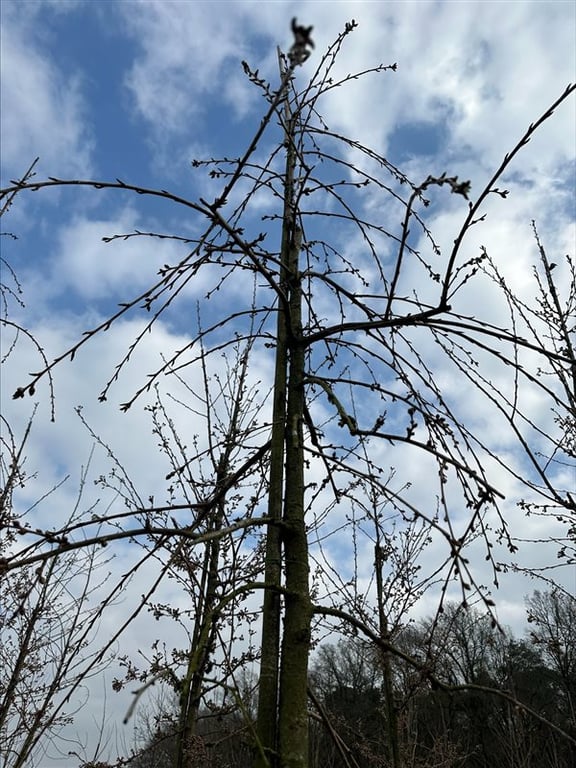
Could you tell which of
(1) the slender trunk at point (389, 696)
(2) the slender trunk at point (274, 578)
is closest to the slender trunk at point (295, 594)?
(2) the slender trunk at point (274, 578)

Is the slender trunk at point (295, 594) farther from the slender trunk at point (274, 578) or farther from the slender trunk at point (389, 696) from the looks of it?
the slender trunk at point (389, 696)

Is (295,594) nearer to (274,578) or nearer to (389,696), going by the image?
(274,578)

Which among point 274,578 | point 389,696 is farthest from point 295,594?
point 389,696

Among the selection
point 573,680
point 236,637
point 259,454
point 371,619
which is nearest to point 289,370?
point 259,454

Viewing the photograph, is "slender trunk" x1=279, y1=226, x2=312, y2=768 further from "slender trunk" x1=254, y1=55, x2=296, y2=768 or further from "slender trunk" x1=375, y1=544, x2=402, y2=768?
"slender trunk" x1=375, y1=544, x2=402, y2=768

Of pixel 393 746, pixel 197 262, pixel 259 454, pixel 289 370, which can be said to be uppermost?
pixel 197 262

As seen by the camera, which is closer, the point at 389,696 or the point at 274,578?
the point at 274,578

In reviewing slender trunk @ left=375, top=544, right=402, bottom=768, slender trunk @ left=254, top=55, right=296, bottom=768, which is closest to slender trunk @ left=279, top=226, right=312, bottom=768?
slender trunk @ left=254, top=55, right=296, bottom=768

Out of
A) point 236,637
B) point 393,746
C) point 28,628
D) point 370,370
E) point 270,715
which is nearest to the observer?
point 270,715

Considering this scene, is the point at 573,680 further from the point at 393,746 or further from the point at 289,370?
the point at 289,370

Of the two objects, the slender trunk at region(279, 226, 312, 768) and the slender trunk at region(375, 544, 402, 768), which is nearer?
the slender trunk at region(279, 226, 312, 768)

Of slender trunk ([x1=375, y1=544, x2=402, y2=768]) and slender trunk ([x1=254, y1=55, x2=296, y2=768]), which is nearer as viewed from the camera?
slender trunk ([x1=254, y1=55, x2=296, y2=768])

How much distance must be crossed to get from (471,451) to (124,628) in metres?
1.21

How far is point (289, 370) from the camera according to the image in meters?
2.27
